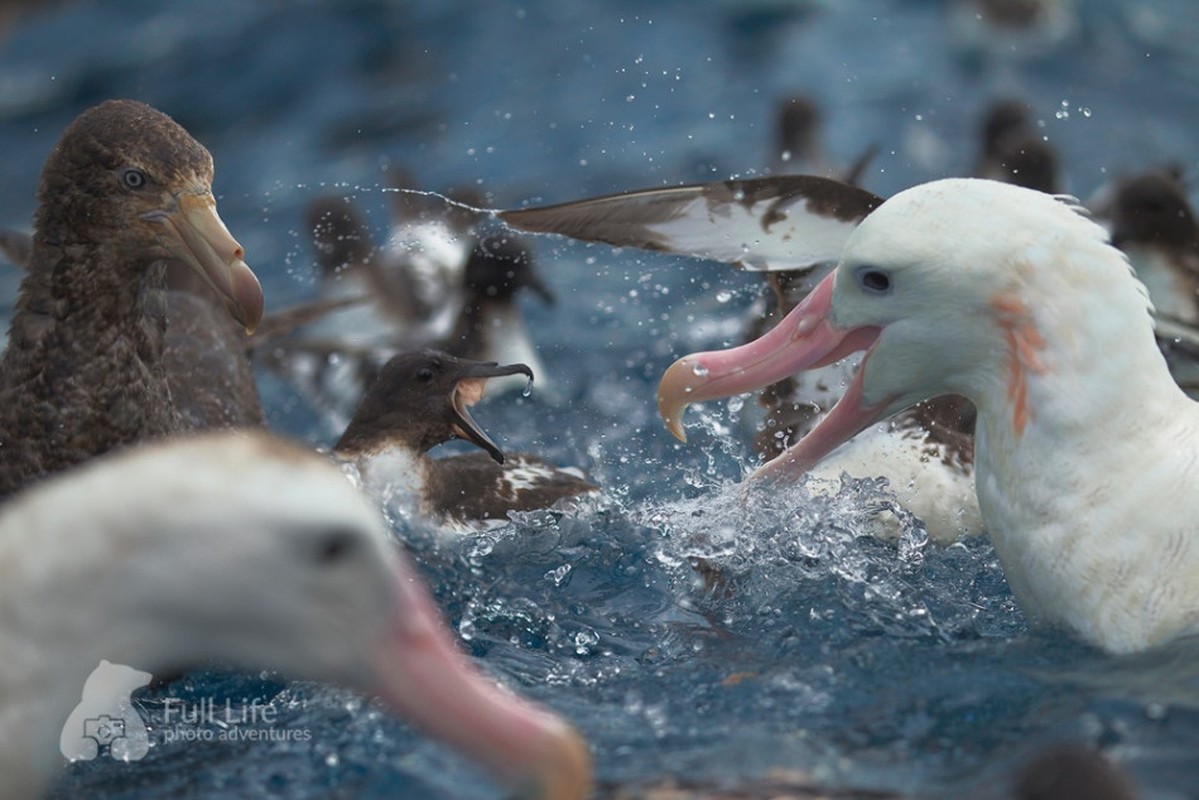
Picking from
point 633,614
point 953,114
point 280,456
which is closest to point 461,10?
point 953,114

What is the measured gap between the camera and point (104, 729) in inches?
139

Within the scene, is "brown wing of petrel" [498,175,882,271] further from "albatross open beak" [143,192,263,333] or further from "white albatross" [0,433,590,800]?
"white albatross" [0,433,590,800]

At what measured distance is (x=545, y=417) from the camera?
6344 mm

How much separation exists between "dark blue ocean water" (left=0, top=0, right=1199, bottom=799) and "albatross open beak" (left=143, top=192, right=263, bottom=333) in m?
0.93

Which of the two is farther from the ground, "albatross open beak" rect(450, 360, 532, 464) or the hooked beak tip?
the hooked beak tip

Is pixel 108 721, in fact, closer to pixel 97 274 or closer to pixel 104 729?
pixel 104 729

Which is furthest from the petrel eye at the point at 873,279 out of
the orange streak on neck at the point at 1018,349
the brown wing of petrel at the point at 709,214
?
the brown wing of petrel at the point at 709,214

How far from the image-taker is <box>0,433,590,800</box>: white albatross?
2432 mm

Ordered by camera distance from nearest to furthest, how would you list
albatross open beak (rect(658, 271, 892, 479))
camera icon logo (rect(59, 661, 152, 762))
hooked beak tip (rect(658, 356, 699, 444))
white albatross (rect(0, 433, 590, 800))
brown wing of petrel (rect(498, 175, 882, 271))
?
white albatross (rect(0, 433, 590, 800)), camera icon logo (rect(59, 661, 152, 762)), albatross open beak (rect(658, 271, 892, 479)), hooked beak tip (rect(658, 356, 699, 444)), brown wing of petrel (rect(498, 175, 882, 271))

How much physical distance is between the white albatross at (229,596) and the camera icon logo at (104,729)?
68 centimetres

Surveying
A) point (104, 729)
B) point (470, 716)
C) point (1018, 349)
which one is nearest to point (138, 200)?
point (104, 729)

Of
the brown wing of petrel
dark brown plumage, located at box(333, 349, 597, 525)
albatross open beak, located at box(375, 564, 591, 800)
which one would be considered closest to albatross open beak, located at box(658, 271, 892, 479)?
the brown wing of petrel

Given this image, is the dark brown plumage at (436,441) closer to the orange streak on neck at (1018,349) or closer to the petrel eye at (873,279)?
the petrel eye at (873,279)

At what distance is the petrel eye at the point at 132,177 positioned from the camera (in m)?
4.00
